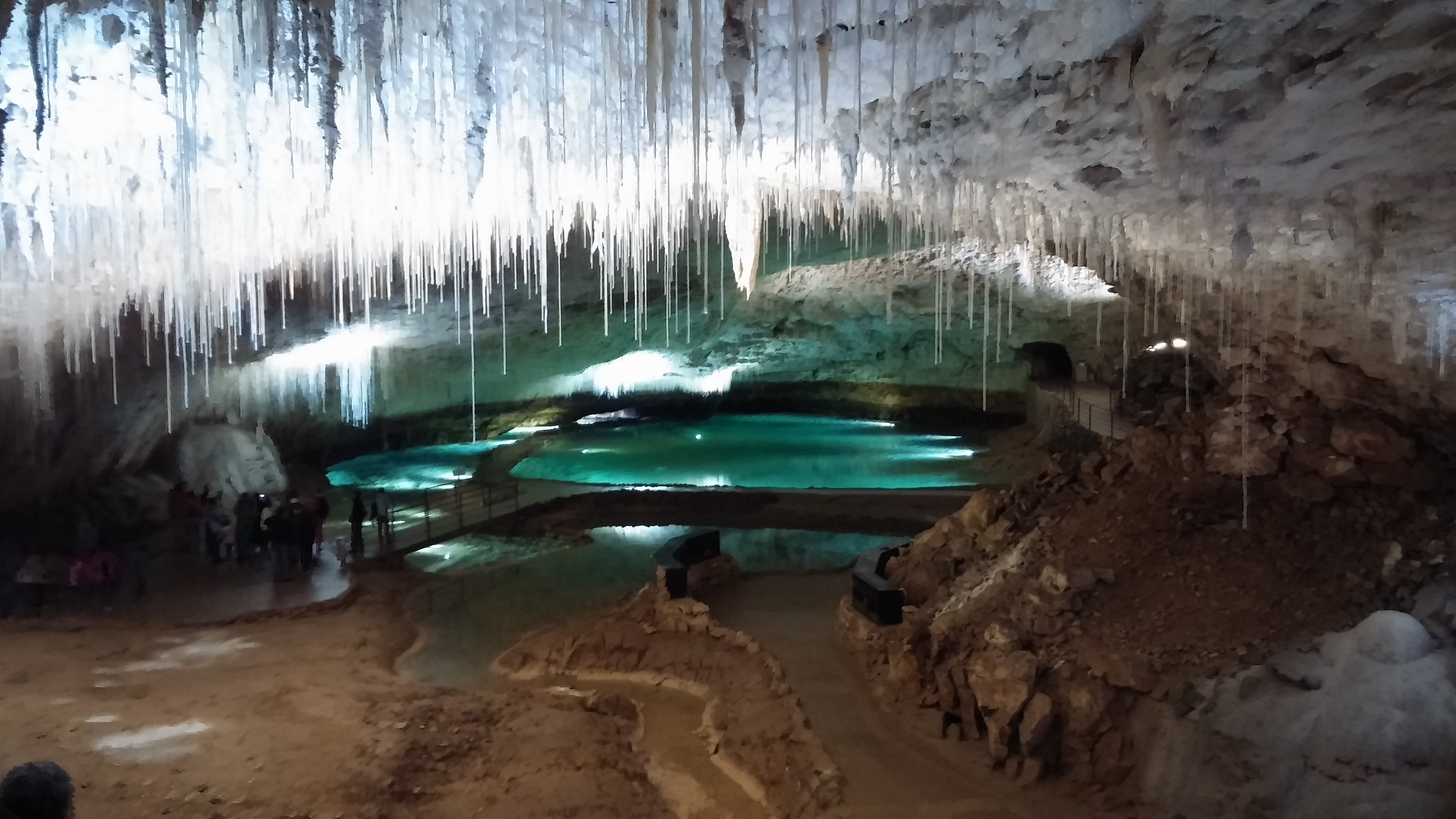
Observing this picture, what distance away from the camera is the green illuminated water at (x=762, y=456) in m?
16.0

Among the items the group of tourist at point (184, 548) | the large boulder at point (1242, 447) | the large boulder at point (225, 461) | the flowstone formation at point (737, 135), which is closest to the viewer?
the flowstone formation at point (737, 135)

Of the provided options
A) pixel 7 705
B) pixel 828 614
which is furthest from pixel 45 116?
pixel 828 614

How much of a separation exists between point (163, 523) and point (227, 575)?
247 centimetres

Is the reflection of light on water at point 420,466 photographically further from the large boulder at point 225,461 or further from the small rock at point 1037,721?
the small rock at point 1037,721

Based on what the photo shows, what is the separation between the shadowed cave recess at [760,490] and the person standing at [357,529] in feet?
0.34

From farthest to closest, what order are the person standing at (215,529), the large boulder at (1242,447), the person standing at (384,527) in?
1. the person standing at (384,527)
2. the person standing at (215,529)
3. the large boulder at (1242,447)

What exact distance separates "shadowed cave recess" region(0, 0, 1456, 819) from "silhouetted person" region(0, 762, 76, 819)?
8.43 feet

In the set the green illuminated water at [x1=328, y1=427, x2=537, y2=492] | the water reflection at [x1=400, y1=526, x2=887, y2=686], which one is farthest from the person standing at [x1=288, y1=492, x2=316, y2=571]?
the green illuminated water at [x1=328, y1=427, x2=537, y2=492]

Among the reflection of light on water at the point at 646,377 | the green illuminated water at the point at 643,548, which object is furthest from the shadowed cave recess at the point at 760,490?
the reflection of light on water at the point at 646,377

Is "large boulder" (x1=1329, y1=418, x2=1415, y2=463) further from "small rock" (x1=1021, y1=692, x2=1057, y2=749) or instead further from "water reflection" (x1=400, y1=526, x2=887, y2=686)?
"water reflection" (x1=400, y1=526, x2=887, y2=686)

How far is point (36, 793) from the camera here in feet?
10.6

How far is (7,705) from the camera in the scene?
7.36m

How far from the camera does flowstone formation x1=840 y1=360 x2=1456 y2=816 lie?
16.2 ft

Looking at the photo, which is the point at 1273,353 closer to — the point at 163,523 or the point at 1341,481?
the point at 1341,481
